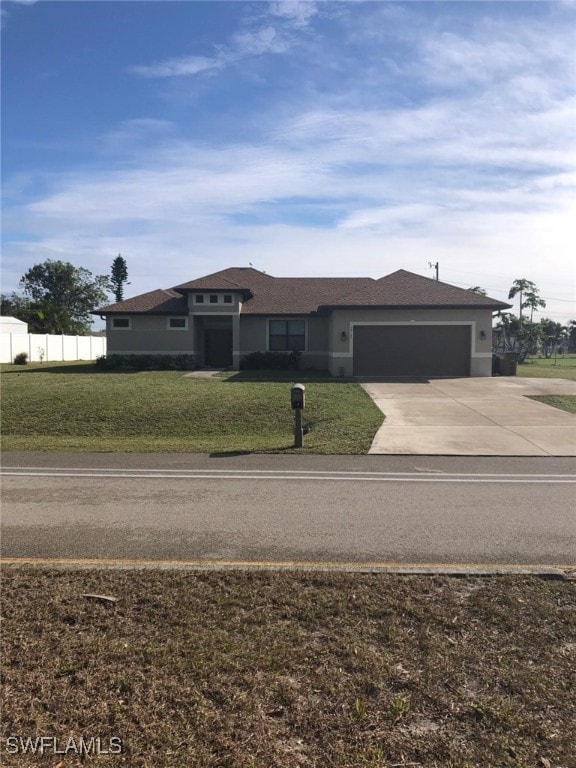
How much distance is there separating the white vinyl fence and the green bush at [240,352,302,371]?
1810 centimetres

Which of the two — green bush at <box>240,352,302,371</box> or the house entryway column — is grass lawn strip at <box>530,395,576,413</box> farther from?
the house entryway column

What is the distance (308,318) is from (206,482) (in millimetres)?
20486

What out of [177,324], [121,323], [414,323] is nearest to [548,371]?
[414,323]

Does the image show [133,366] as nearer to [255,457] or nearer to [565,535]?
[255,457]

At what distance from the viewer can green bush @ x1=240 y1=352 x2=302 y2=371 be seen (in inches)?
1067

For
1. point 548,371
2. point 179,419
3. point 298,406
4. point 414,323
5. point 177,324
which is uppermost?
point 177,324

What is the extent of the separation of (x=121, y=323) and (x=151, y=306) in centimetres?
172

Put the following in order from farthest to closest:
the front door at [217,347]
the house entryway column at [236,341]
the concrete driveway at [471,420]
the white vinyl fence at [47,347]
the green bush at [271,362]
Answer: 1. the white vinyl fence at [47,347]
2. the front door at [217,347]
3. the house entryway column at [236,341]
4. the green bush at [271,362]
5. the concrete driveway at [471,420]

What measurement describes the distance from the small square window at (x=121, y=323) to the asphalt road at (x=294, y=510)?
19.3 m

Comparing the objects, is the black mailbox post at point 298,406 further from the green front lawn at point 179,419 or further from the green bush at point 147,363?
the green bush at point 147,363

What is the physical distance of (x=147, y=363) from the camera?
2727cm

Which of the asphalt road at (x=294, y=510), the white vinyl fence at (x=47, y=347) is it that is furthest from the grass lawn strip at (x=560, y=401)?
the white vinyl fence at (x=47, y=347)

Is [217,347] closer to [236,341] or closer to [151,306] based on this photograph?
[236,341]

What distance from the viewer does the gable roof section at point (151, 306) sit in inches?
1101
